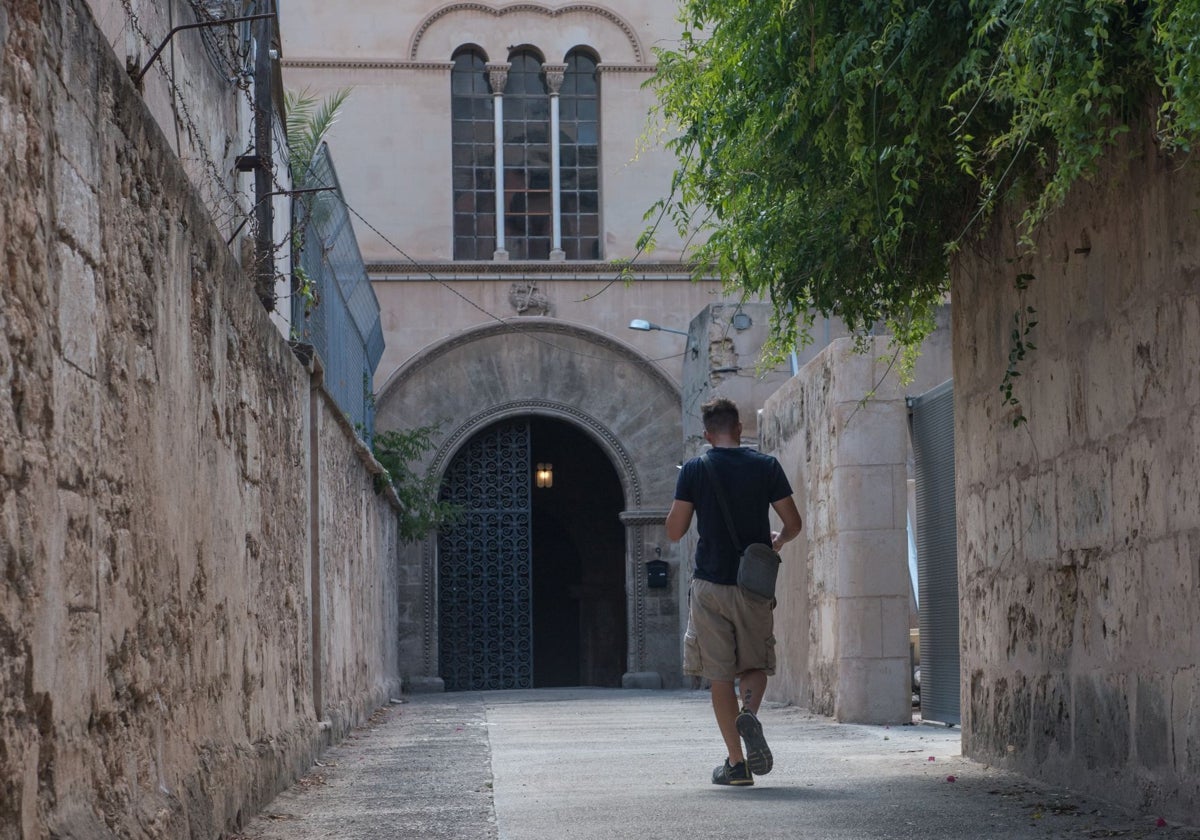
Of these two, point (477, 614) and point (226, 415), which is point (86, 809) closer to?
point (226, 415)

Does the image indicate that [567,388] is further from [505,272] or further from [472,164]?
[472,164]

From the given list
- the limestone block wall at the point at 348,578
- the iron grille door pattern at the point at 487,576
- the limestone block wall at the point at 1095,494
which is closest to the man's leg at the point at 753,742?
the limestone block wall at the point at 1095,494

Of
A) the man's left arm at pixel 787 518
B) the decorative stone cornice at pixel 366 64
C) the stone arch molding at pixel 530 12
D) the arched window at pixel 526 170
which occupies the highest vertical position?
the stone arch molding at pixel 530 12

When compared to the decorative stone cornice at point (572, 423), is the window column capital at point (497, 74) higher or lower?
higher

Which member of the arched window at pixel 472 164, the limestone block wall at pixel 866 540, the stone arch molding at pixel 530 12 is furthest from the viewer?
the arched window at pixel 472 164

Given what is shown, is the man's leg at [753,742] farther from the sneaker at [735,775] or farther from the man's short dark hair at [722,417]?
the man's short dark hair at [722,417]

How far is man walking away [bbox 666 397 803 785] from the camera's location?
6.72 metres

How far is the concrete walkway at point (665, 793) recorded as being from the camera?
5.10 meters

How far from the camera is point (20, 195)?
3.04m

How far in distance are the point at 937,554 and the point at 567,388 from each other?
13.6 m

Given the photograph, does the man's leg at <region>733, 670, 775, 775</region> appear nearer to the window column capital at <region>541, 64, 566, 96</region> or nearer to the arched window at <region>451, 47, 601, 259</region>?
the arched window at <region>451, 47, 601, 259</region>

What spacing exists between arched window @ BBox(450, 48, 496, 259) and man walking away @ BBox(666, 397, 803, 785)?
56.9 feet

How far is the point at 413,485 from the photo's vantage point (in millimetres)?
21859

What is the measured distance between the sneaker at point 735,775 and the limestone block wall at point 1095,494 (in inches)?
40.4
